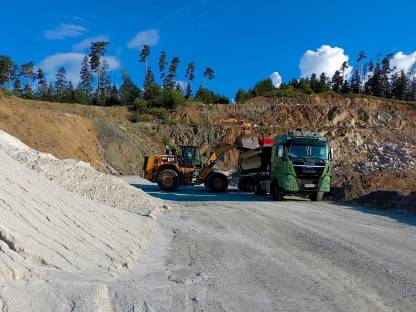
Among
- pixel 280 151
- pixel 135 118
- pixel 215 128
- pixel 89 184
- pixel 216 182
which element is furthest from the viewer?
pixel 135 118

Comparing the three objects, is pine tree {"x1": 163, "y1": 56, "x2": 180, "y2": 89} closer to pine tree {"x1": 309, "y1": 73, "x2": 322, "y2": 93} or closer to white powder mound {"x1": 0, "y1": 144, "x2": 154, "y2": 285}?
pine tree {"x1": 309, "y1": 73, "x2": 322, "y2": 93}

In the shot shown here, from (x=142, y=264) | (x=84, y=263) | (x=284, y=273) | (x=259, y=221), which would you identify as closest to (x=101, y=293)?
(x=84, y=263)

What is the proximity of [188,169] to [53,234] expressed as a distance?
19.3 metres

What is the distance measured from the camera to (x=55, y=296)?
15.6 ft

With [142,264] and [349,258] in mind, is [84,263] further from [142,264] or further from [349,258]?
[349,258]

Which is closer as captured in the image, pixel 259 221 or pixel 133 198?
pixel 259 221

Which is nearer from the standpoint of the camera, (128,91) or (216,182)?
(216,182)

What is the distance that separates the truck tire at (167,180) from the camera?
24.9 meters

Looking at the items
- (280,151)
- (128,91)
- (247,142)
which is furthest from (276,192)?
(128,91)

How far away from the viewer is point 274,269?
6.91m

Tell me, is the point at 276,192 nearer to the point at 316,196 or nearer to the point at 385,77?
the point at 316,196

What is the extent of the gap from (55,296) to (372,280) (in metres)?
4.14

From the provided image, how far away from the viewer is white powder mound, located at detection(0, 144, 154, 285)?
5.29 metres

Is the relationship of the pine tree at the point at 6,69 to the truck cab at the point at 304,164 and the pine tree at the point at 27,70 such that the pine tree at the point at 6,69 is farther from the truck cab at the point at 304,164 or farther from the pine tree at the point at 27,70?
the truck cab at the point at 304,164
